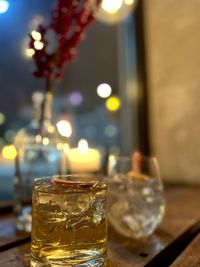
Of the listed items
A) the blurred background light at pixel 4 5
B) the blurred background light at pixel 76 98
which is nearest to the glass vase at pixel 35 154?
the blurred background light at pixel 4 5

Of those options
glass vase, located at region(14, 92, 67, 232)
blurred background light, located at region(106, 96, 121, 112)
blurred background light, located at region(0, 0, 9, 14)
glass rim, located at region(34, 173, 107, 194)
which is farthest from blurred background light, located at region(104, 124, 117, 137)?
glass rim, located at region(34, 173, 107, 194)

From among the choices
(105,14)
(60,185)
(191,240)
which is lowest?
(191,240)

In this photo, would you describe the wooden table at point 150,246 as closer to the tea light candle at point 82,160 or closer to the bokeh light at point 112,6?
the tea light candle at point 82,160

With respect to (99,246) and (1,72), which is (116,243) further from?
(1,72)

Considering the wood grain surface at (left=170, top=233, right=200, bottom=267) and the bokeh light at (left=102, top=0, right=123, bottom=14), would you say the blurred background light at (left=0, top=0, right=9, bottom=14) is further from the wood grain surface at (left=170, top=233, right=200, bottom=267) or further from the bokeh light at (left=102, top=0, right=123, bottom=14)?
A: the wood grain surface at (left=170, top=233, right=200, bottom=267)

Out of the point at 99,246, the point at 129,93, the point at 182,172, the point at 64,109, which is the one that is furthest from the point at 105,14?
the point at 99,246

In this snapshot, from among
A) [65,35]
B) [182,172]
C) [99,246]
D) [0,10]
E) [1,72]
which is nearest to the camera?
[99,246]

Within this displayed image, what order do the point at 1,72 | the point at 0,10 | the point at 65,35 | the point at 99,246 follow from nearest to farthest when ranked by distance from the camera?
the point at 99,246, the point at 65,35, the point at 0,10, the point at 1,72
